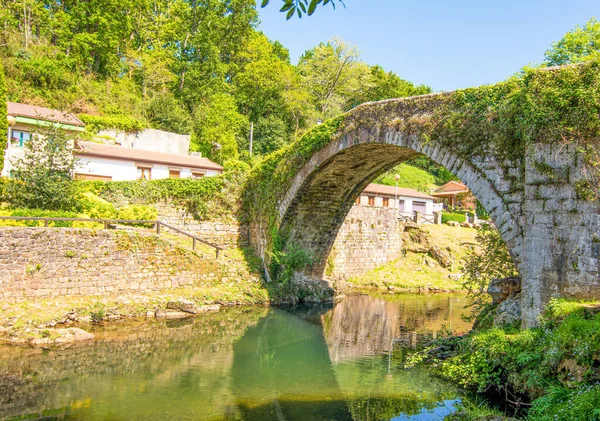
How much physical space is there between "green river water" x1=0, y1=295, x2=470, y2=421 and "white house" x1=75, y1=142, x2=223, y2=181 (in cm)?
1234

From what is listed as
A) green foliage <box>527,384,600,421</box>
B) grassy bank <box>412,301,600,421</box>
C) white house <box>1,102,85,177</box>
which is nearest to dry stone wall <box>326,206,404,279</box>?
grassy bank <box>412,301,600,421</box>

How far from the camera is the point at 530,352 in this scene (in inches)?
272

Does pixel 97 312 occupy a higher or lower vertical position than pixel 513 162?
lower

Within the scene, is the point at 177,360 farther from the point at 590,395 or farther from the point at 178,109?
the point at 178,109

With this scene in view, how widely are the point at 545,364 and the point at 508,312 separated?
1.98 meters

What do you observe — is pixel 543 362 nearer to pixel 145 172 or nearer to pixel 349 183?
pixel 349 183

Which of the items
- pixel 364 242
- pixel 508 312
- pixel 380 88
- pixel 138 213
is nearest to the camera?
pixel 508 312

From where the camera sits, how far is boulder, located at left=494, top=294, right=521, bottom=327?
27.0 ft

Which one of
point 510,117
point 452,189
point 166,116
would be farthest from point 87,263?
point 452,189

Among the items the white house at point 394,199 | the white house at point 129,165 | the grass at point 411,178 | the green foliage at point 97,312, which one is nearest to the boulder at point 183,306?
the green foliage at point 97,312

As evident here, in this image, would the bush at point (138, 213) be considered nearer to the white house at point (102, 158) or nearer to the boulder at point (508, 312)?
the white house at point (102, 158)

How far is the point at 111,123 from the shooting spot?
28.0 m

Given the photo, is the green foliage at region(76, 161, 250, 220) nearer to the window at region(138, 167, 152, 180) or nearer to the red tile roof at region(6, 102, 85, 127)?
the red tile roof at region(6, 102, 85, 127)

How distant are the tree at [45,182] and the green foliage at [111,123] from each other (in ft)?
41.4
